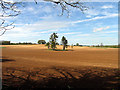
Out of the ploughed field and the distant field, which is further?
the distant field

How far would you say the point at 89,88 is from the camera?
5039 millimetres

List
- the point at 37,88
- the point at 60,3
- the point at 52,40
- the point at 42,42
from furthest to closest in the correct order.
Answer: the point at 42,42
the point at 52,40
the point at 37,88
the point at 60,3

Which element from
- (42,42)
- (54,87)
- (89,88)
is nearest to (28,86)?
(54,87)

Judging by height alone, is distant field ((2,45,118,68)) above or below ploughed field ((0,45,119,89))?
below

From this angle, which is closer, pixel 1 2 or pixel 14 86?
pixel 1 2

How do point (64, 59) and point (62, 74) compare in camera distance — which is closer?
point (62, 74)

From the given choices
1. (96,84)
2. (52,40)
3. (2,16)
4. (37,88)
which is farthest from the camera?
(52,40)

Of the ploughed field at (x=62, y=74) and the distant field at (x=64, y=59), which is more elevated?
the ploughed field at (x=62, y=74)

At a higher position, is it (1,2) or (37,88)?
(1,2)

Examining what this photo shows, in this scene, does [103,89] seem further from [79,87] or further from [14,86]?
[14,86]

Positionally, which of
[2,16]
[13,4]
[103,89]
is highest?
[13,4]

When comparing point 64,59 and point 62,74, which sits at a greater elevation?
point 62,74

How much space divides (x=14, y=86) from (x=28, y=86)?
0.65 metres

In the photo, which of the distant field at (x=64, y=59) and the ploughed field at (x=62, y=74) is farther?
the distant field at (x=64, y=59)
